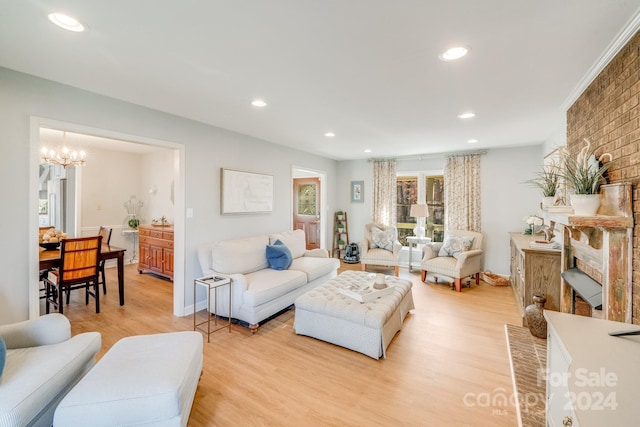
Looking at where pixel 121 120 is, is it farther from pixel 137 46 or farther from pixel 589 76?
pixel 589 76

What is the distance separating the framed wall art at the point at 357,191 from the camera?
21.4 ft

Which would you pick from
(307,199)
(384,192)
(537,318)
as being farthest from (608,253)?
(307,199)

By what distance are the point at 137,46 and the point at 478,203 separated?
540cm

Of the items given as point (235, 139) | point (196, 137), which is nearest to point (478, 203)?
point (235, 139)

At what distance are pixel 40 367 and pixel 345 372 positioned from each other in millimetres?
1974

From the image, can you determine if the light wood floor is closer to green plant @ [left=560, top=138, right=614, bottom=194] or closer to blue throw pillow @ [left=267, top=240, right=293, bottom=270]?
blue throw pillow @ [left=267, top=240, right=293, bottom=270]

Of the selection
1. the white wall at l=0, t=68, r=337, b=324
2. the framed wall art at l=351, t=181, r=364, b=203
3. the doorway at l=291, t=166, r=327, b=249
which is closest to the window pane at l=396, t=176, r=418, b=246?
the framed wall art at l=351, t=181, r=364, b=203

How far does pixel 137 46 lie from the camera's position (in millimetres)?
1794

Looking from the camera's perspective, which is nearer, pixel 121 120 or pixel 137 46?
pixel 137 46

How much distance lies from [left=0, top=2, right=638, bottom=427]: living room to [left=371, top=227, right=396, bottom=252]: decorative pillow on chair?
2.83 ft

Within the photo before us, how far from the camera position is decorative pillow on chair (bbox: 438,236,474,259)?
4.75 m

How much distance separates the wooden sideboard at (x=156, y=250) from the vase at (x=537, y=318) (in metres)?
5.01

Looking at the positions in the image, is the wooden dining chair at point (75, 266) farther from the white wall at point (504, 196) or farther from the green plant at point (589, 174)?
the white wall at point (504, 196)

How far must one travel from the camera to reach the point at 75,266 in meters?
3.25
